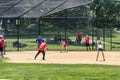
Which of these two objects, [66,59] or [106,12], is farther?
[106,12]

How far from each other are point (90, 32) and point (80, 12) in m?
2.12

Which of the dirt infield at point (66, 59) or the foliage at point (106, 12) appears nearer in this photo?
the dirt infield at point (66, 59)

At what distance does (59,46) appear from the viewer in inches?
1629

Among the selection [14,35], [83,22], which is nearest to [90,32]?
[83,22]

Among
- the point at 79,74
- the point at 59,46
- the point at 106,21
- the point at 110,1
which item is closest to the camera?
the point at 79,74

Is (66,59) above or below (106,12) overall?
below

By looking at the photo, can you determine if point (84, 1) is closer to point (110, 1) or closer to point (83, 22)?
point (83, 22)

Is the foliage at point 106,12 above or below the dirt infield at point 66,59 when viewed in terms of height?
above

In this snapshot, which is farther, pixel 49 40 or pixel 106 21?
pixel 106 21

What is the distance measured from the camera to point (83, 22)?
42250mm

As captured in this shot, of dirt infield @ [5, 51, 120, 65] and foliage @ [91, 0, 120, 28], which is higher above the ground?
foliage @ [91, 0, 120, 28]

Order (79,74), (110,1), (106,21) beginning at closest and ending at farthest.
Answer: (79,74)
(106,21)
(110,1)

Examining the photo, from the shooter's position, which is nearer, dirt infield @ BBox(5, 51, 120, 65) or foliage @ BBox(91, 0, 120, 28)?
dirt infield @ BBox(5, 51, 120, 65)

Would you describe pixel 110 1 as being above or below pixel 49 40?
above
